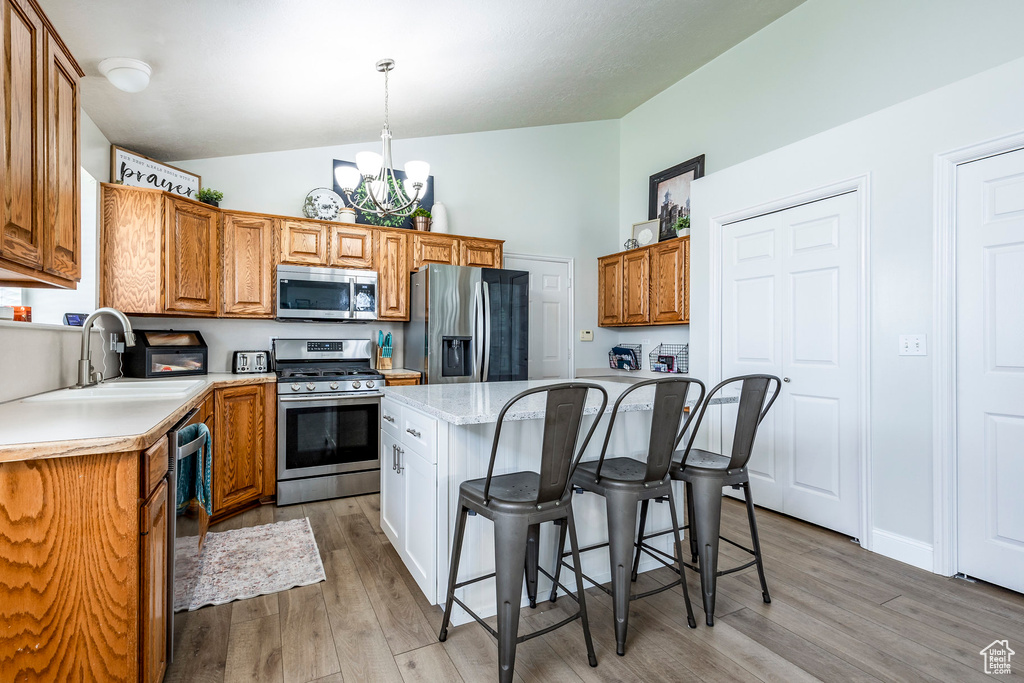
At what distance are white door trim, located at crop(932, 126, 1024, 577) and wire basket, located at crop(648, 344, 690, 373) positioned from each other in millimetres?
2069

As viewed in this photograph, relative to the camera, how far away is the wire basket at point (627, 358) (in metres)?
5.20

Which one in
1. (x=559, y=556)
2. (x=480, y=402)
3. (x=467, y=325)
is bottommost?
(x=559, y=556)

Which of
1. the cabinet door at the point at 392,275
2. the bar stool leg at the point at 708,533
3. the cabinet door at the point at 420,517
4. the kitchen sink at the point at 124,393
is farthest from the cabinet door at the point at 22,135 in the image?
the cabinet door at the point at 392,275

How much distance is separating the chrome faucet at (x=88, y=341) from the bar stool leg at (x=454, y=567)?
170cm

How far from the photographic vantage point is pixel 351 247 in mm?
3992

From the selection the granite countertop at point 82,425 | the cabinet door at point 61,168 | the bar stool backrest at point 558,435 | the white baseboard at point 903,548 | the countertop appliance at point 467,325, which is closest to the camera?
the granite countertop at point 82,425

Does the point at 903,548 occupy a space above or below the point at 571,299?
below

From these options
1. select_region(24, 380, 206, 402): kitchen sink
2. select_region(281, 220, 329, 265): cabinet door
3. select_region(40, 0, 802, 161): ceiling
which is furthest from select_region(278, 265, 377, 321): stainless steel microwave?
select_region(24, 380, 206, 402): kitchen sink

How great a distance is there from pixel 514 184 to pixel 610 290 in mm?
1463

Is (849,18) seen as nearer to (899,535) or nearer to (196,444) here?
(899,535)

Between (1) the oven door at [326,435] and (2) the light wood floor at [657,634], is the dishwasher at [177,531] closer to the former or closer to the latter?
(2) the light wood floor at [657,634]

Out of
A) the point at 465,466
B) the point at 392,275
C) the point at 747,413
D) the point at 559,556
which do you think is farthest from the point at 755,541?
the point at 392,275

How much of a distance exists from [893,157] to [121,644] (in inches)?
146

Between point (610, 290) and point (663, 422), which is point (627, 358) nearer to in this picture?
point (610, 290)
